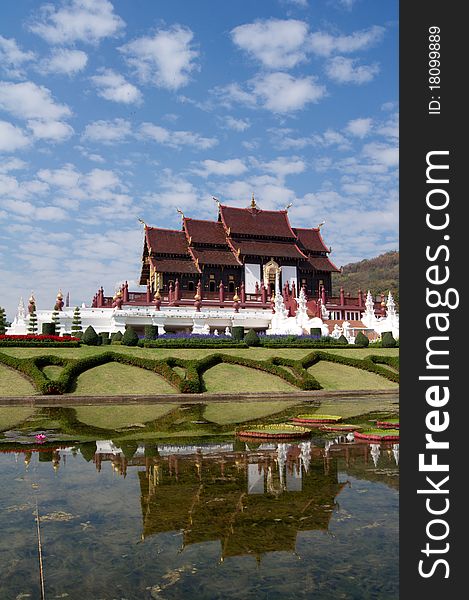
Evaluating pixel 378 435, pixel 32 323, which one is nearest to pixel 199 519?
pixel 378 435

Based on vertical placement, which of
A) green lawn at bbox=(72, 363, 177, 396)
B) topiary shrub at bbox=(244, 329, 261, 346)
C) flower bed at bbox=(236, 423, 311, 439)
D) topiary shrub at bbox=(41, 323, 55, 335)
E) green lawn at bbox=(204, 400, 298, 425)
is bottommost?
green lawn at bbox=(204, 400, 298, 425)

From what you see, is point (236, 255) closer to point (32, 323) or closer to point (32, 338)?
point (32, 323)

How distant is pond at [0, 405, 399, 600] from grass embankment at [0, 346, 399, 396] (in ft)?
33.8

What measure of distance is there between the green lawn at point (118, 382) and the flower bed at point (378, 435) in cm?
1137

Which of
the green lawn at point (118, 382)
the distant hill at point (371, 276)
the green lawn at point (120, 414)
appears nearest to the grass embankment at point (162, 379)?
the green lawn at point (118, 382)

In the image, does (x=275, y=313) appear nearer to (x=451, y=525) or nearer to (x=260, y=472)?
(x=260, y=472)

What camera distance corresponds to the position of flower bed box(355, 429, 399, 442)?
517 inches

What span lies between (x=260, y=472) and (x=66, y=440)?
17.9 ft

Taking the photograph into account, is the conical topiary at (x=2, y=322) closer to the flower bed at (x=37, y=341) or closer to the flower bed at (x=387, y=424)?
the flower bed at (x=37, y=341)

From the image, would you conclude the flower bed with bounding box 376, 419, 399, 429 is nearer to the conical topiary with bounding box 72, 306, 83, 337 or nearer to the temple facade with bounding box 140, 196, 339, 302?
the conical topiary with bounding box 72, 306, 83, 337

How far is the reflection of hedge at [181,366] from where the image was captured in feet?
76.7

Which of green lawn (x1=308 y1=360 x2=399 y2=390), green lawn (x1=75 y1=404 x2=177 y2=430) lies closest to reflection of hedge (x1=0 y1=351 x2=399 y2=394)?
green lawn (x1=308 y1=360 x2=399 y2=390)

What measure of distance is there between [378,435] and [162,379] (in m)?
13.5

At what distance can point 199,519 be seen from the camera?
24.2 ft
